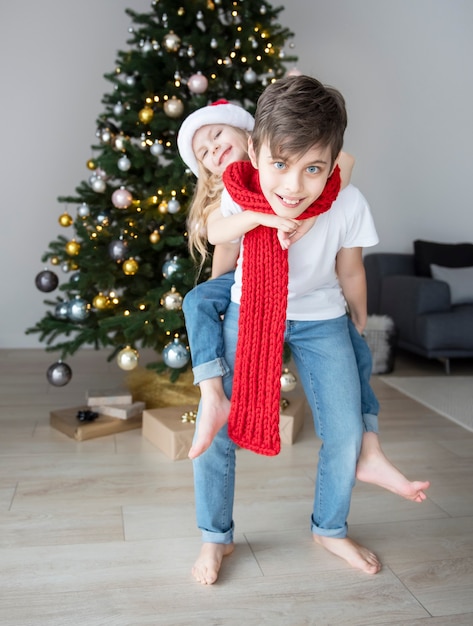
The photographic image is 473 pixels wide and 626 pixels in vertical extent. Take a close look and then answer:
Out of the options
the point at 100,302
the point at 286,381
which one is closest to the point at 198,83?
the point at 100,302

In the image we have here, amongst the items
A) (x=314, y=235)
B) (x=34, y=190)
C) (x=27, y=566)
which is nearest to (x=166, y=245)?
(x=314, y=235)

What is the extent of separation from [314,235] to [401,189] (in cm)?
309

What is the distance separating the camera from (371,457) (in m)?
1.37

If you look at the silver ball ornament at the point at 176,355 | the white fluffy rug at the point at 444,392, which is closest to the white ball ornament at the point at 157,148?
the silver ball ornament at the point at 176,355

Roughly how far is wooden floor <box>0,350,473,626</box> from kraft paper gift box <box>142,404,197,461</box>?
0.13 ft

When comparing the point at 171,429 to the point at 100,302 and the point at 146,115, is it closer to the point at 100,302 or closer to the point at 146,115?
the point at 100,302

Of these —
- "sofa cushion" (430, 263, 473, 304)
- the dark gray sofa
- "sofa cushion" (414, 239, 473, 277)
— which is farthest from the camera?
"sofa cushion" (414, 239, 473, 277)

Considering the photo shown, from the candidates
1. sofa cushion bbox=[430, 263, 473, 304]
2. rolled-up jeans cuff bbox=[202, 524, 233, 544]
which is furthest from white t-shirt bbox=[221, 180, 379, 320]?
sofa cushion bbox=[430, 263, 473, 304]

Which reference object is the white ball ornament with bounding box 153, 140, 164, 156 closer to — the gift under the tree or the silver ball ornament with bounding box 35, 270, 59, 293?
the silver ball ornament with bounding box 35, 270, 59, 293

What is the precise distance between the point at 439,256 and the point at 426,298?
52 cm

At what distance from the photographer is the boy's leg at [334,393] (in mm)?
1340

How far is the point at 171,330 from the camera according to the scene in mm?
2146

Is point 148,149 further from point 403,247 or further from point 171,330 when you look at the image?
point 403,247

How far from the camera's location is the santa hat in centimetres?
172
